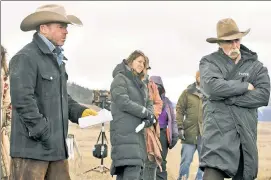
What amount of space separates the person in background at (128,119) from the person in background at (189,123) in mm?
2445

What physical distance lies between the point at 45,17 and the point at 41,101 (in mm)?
735

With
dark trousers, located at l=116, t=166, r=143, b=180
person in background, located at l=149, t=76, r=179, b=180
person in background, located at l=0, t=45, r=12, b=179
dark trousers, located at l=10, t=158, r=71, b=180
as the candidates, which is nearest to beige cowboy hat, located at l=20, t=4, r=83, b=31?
dark trousers, located at l=10, t=158, r=71, b=180

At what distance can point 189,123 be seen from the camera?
11047 mm

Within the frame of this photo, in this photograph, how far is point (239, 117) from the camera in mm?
6551

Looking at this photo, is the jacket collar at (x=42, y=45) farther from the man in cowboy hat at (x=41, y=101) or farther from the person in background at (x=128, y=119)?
the person in background at (x=128, y=119)

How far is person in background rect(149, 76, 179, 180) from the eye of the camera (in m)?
10.6

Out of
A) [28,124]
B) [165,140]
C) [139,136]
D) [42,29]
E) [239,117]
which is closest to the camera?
[28,124]

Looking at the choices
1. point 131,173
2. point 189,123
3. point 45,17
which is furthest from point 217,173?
point 189,123

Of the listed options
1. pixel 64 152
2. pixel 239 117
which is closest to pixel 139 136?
pixel 239 117

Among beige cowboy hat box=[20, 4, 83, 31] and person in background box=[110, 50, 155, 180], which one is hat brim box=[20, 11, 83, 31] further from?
person in background box=[110, 50, 155, 180]

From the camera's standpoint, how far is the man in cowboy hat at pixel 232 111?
653 centimetres

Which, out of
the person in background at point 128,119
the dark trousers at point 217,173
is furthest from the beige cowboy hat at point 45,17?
the person in background at point 128,119

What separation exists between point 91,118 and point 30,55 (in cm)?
80

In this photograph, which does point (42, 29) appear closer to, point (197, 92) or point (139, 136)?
point (139, 136)
